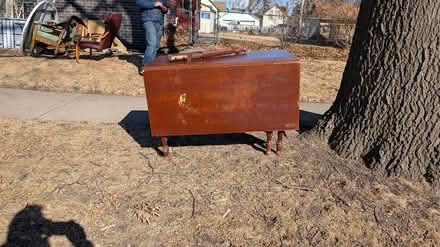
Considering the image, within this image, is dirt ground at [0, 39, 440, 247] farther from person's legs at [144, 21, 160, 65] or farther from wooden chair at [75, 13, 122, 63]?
wooden chair at [75, 13, 122, 63]

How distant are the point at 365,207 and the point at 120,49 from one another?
9.88m

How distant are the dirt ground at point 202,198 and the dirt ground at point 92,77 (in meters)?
2.91

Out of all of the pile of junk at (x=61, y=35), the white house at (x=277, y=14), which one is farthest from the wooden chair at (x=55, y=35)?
the white house at (x=277, y=14)

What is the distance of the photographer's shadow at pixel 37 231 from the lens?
2.37 meters

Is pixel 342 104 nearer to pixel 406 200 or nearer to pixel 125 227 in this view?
pixel 406 200

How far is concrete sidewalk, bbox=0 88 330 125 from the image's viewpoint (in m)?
Answer: 5.04

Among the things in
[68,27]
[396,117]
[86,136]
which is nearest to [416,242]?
[396,117]

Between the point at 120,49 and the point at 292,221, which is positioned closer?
the point at 292,221

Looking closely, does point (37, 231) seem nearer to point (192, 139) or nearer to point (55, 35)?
point (192, 139)

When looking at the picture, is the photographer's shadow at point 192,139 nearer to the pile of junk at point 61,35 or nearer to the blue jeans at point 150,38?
the blue jeans at point 150,38

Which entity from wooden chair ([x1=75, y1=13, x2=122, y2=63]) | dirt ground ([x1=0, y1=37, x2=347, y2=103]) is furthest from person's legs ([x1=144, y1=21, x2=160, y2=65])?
wooden chair ([x1=75, y1=13, x2=122, y2=63])

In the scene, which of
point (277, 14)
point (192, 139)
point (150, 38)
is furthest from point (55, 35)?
point (277, 14)

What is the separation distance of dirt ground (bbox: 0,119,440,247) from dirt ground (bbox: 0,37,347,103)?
2905 mm

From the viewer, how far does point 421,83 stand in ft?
10.4
